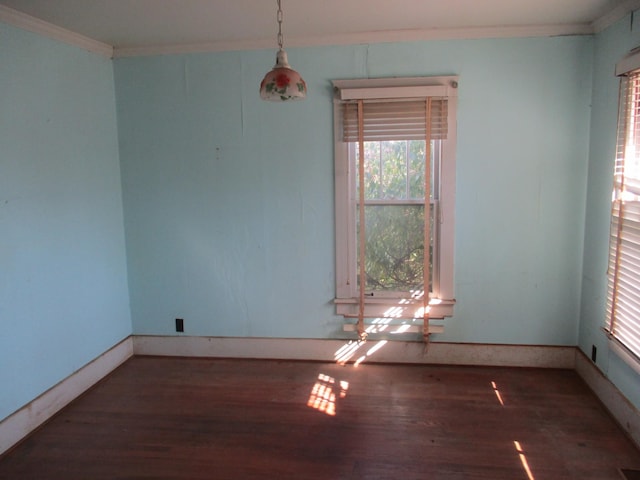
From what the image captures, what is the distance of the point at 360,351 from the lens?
12.4 feet

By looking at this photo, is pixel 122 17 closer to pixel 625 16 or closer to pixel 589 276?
pixel 625 16

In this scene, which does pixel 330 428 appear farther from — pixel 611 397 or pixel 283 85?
pixel 283 85

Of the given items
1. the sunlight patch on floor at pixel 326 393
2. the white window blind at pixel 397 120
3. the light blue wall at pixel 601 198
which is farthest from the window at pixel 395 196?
the light blue wall at pixel 601 198

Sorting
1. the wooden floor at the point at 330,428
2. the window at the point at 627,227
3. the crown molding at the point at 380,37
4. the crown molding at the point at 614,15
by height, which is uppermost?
the crown molding at the point at 380,37

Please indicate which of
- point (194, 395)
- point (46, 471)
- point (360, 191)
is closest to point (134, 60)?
point (360, 191)

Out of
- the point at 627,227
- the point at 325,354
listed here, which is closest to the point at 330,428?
the point at 325,354

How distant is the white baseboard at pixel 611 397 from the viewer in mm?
2664

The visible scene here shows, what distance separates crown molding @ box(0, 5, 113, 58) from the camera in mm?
2715

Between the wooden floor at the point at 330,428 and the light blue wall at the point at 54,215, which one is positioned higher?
Answer: the light blue wall at the point at 54,215

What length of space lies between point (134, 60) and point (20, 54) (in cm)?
103

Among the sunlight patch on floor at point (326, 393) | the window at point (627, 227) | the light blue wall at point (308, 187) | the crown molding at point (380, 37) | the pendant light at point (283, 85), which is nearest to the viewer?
the pendant light at point (283, 85)

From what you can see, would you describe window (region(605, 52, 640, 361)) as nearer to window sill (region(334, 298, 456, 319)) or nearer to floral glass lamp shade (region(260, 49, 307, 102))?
window sill (region(334, 298, 456, 319))

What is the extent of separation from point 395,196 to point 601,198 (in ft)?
4.70

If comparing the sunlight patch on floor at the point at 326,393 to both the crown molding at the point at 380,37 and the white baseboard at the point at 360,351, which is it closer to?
the white baseboard at the point at 360,351
